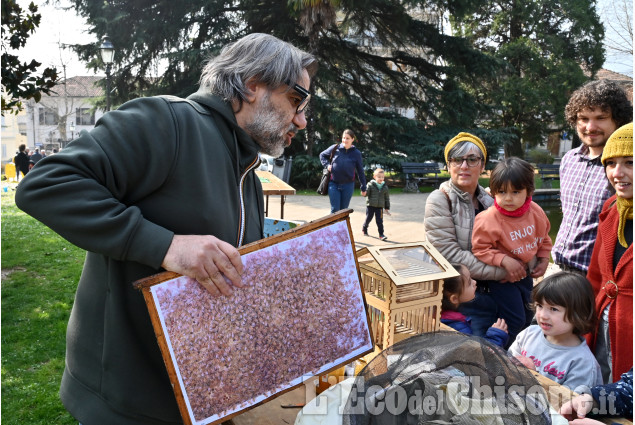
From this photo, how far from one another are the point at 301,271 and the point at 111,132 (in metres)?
0.59

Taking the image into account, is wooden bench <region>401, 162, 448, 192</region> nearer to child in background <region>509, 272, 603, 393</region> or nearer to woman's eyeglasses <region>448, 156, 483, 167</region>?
woman's eyeglasses <region>448, 156, 483, 167</region>

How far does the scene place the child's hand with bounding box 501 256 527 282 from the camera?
2.79 meters

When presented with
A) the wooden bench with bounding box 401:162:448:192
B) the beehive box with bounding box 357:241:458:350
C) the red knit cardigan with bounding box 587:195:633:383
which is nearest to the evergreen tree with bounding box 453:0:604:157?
the wooden bench with bounding box 401:162:448:192

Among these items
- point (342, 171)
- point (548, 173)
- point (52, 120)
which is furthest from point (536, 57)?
point (52, 120)

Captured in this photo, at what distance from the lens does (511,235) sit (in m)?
2.83

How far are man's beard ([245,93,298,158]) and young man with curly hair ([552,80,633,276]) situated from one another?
6.75 feet

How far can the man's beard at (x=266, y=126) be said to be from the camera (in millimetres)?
1536

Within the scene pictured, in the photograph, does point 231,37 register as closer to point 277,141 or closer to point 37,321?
point 37,321

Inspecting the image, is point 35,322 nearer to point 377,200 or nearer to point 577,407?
point 577,407

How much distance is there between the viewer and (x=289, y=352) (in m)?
1.33

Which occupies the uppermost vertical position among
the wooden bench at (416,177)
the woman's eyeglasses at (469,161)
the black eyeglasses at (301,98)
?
the black eyeglasses at (301,98)

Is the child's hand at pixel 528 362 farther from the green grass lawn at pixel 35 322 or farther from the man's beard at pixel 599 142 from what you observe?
the green grass lawn at pixel 35 322

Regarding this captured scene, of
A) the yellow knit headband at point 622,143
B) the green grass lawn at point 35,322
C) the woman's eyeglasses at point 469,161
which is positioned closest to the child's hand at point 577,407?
the yellow knit headband at point 622,143

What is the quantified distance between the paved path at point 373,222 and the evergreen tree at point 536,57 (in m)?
7.26
